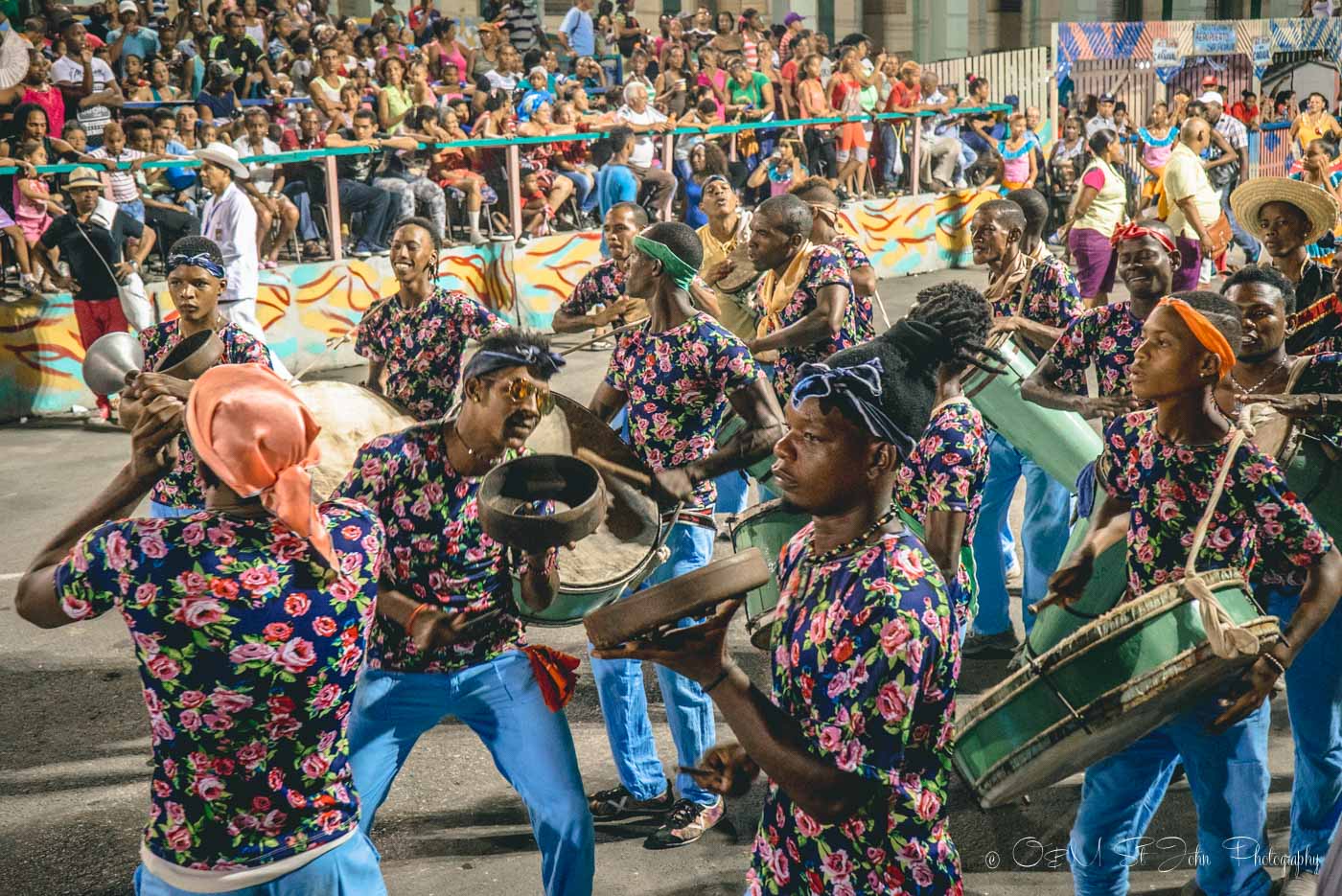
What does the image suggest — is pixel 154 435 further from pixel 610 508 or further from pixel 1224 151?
pixel 1224 151

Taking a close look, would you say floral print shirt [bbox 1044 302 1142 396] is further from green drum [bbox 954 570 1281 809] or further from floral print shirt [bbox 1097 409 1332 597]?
green drum [bbox 954 570 1281 809]

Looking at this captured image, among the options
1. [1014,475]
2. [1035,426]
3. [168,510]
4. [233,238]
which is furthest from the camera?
[233,238]

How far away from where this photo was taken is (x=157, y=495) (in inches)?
214

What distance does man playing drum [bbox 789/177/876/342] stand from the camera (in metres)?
7.16

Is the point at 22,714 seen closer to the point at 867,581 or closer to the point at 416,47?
the point at 867,581

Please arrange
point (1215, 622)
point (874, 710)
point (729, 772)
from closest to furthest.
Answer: point (874, 710)
point (729, 772)
point (1215, 622)

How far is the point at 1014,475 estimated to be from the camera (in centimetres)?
659

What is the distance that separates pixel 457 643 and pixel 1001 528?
355cm

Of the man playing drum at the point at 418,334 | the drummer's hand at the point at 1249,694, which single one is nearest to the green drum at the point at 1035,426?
the man playing drum at the point at 418,334

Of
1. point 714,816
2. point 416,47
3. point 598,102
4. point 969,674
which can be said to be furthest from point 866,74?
point 714,816

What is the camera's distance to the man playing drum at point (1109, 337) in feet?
19.0

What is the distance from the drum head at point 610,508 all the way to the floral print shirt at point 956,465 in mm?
872

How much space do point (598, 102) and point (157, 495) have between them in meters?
13.6

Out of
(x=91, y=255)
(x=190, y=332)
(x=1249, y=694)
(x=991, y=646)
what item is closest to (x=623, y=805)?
(x=991, y=646)
